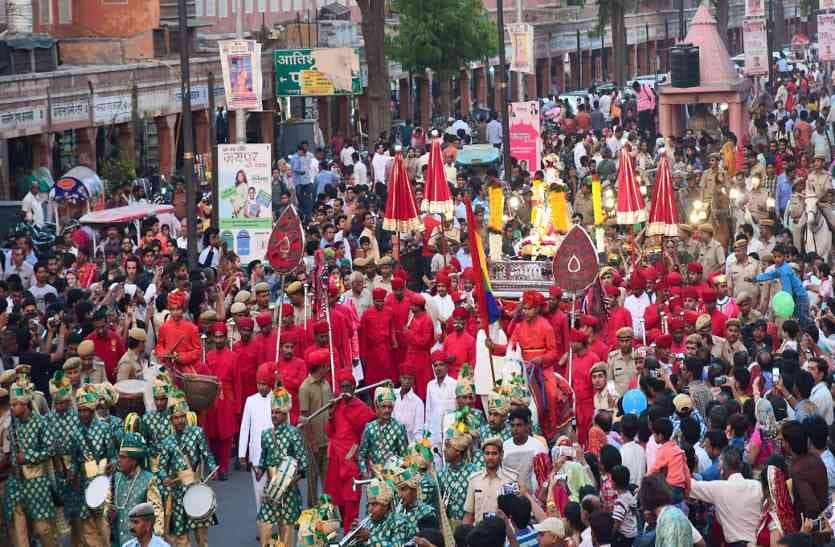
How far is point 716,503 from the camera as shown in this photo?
13.2m

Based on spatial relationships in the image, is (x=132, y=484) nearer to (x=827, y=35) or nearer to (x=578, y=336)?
(x=578, y=336)

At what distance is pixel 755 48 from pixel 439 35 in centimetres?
688

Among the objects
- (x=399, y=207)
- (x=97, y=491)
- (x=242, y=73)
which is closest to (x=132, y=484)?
(x=97, y=491)

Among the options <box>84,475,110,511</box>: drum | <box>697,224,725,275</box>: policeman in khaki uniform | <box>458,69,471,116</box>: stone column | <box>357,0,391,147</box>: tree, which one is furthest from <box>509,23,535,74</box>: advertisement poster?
<box>84,475,110,511</box>: drum

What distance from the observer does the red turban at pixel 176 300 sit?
1908cm

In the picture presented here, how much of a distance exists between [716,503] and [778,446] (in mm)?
982

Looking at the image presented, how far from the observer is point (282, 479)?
15492 mm

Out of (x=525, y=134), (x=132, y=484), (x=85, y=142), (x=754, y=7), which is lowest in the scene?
(x=132, y=484)

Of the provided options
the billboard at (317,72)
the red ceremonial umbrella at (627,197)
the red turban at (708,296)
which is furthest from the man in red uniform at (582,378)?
the billboard at (317,72)

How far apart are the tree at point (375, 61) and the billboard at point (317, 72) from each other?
213 cm

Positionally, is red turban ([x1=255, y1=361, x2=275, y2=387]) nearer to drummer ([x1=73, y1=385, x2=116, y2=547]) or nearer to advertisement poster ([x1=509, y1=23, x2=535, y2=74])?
drummer ([x1=73, y1=385, x2=116, y2=547])

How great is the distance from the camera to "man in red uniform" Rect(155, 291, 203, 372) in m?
18.6

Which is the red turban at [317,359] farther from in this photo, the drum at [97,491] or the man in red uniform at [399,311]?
the man in red uniform at [399,311]

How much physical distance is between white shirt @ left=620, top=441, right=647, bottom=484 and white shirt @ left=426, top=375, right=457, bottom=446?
3614mm
